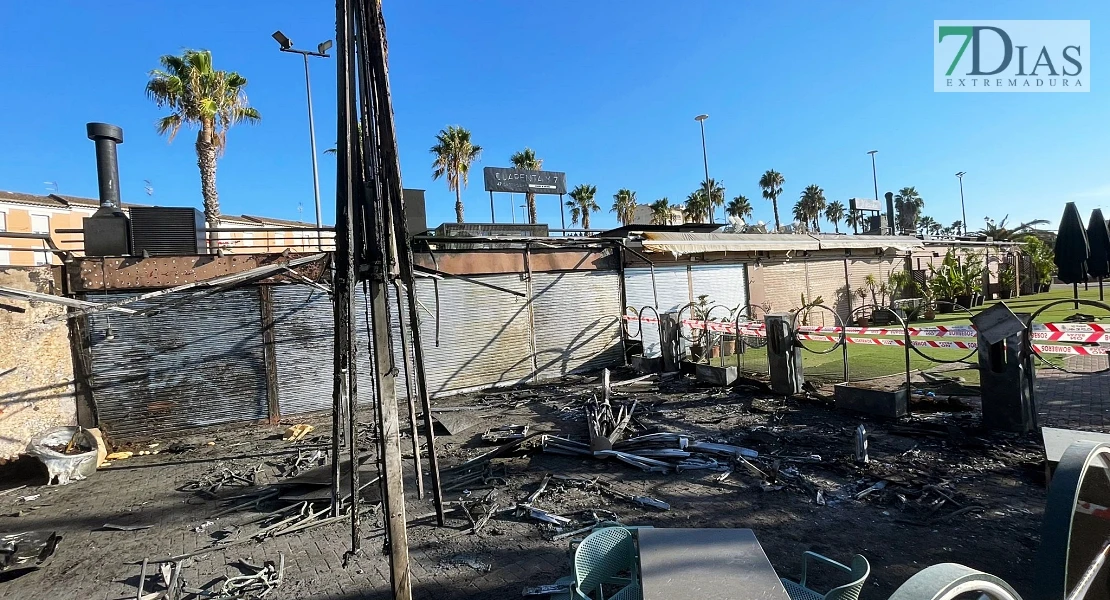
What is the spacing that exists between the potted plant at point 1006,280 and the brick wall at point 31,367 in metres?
36.6

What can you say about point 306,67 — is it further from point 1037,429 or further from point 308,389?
point 1037,429

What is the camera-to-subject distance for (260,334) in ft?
33.6

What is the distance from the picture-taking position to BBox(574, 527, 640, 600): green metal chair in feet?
9.95

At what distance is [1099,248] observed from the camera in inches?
556

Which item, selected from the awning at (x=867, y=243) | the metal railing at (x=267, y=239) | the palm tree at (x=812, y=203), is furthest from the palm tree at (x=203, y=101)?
the palm tree at (x=812, y=203)

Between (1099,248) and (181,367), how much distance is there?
23.7m

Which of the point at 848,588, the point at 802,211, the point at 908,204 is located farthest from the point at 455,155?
the point at 908,204

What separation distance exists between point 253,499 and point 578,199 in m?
41.6

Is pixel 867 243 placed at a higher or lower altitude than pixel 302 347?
higher

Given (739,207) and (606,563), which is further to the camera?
(739,207)

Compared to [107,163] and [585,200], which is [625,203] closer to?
[585,200]

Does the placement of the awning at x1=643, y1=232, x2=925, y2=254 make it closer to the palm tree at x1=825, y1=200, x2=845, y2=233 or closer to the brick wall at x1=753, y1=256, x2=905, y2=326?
the brick wall at x1=753, y1=256, x2=905, y2=326

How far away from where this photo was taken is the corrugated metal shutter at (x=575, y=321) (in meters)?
13.7

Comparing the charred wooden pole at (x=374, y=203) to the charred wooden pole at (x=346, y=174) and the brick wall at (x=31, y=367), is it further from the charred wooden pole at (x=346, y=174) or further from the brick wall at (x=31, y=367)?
the brick wall at (x=31, y=367)
